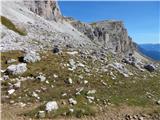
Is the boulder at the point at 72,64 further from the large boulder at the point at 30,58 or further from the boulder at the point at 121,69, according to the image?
the boulder at the point at 121,69

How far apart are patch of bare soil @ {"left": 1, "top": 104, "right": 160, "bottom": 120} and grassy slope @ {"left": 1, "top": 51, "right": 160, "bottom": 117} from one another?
1.86 feet

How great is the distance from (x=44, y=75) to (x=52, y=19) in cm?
7466

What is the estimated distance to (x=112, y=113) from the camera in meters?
21.6

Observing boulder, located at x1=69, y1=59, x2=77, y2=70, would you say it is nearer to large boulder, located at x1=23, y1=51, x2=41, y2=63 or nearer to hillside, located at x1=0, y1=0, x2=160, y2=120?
hillside, located at x1=0, y1=0, x2=160, y2=120

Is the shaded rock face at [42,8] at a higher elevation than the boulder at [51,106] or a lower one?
higher

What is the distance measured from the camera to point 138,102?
2391 centimetres

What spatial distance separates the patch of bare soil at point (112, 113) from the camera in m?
19.9

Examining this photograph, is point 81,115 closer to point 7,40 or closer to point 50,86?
point 50,86

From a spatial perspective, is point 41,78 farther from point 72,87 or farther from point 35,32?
point 35,32

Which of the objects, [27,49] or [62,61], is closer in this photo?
[62,61]

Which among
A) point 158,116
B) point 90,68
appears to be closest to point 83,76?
point 90,68

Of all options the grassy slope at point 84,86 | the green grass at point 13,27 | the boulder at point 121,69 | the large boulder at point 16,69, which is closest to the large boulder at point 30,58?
the grassy slope at point 84,86

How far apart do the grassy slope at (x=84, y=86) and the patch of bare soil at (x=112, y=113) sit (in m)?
0.57

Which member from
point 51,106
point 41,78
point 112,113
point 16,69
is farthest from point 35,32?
point 112,113
